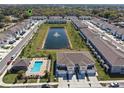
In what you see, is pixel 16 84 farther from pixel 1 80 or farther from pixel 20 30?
pixel 20 30

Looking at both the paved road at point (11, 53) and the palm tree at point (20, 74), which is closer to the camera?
the palm tree at point (20, 74)

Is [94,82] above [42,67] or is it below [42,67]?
above

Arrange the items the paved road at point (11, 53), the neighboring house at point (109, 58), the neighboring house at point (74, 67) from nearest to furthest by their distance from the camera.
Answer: the neighboring house at point (74, 67)
the neighboring house at point (109, 58)
the paved road at point (11, 53)

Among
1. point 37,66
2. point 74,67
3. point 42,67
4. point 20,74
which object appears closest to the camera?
point 20,74

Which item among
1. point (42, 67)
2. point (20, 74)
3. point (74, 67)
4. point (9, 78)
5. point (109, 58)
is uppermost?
point (109, 58)

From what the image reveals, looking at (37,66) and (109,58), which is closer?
(109,58)

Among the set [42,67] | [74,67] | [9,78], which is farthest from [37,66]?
[74,67]

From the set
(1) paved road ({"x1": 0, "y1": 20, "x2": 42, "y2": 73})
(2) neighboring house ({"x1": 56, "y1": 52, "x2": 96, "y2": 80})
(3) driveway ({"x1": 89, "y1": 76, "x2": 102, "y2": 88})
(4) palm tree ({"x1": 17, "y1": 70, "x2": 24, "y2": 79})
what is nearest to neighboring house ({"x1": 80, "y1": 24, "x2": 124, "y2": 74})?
(2) neighboring house ({"x1": 56, "y1": 52, "x2": 96, "y2": 80})

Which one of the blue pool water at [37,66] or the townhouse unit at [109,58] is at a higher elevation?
the townhouse unit at [109,58]

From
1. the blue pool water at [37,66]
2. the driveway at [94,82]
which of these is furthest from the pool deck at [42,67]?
the driveway at [94,82]

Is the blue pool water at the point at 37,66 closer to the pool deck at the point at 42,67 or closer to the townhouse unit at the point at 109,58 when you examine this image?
the pool deck at the point at 42,67

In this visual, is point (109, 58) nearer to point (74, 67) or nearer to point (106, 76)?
point (106, 76)
